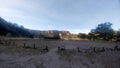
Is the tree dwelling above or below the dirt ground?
above

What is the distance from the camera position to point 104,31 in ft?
197

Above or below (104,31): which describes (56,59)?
below

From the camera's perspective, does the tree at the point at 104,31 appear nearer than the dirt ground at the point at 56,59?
No

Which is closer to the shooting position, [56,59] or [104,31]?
[56,59]

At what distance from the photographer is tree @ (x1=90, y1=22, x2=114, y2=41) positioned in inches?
2217

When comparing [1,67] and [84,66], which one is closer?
[1,67]

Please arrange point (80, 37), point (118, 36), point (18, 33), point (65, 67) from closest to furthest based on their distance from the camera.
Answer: point (65, 67) → point (118, 36) → point (80, 37) → point (18, 33)

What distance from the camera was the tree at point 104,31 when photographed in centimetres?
5631

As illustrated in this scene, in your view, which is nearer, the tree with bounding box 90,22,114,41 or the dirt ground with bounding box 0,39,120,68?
the dirt ground with bounding box 0,39,120,68

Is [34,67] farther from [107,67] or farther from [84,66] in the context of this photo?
[107,67]

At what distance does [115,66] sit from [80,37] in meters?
46.0

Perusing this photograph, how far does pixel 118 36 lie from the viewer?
5319 centimetres

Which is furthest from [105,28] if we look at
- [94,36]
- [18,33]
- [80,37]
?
[18,33]

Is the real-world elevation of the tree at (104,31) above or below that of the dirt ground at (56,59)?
above
